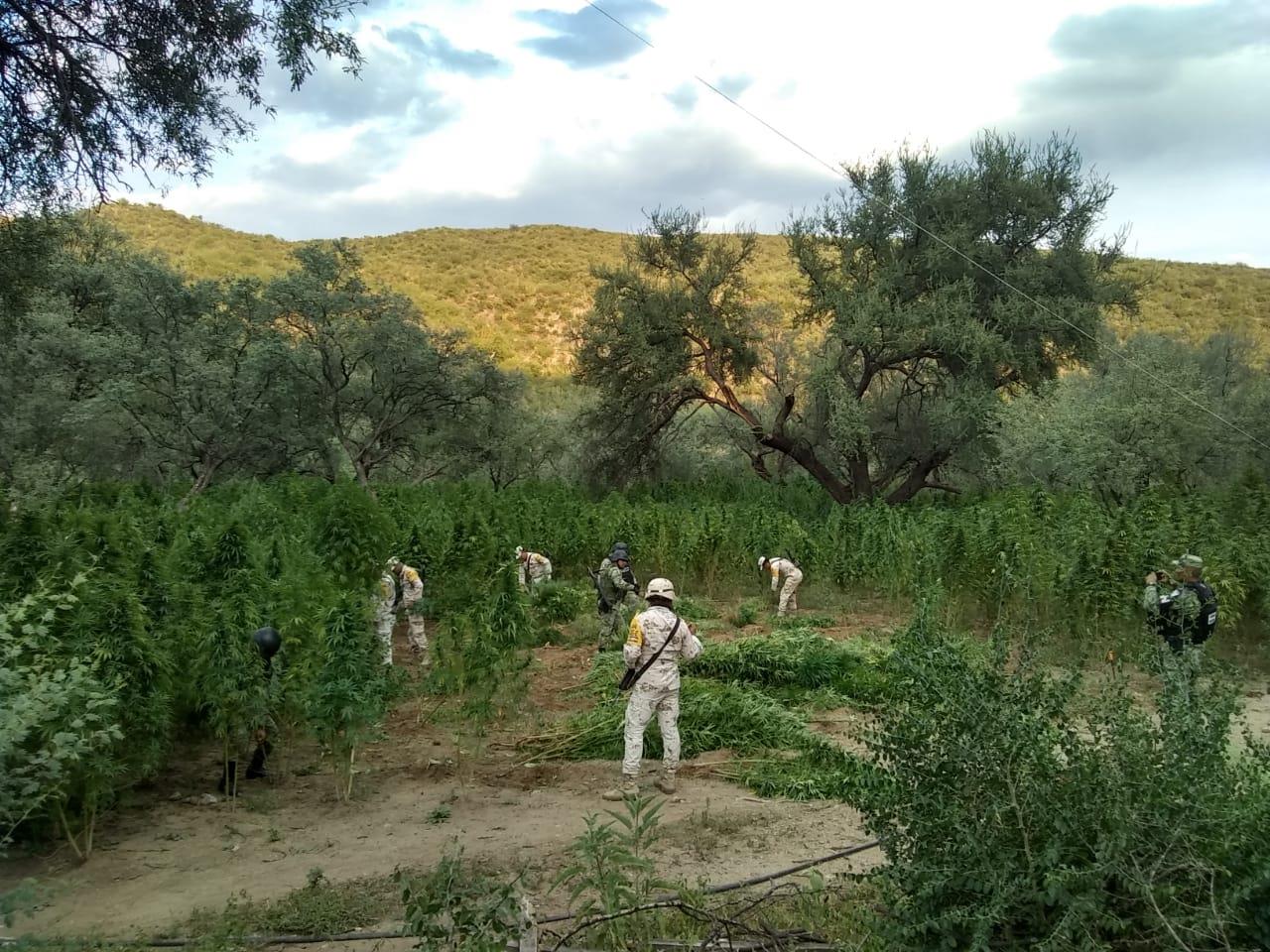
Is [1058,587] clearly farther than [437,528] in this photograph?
No

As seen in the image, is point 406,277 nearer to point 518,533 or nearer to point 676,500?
point 676,500

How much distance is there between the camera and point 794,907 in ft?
15.0

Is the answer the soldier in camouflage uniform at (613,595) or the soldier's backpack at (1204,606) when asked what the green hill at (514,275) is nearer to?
the soldier in camouflage uniform at (613,595)

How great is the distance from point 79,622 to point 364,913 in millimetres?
2660

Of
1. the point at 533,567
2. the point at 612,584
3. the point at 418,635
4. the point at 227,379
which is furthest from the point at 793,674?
the point at 227,379

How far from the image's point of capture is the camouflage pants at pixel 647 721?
7168mm

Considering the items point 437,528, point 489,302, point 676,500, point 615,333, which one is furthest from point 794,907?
point 489,302

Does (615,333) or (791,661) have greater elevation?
(615,333)

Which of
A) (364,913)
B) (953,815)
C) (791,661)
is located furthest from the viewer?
(791,661)

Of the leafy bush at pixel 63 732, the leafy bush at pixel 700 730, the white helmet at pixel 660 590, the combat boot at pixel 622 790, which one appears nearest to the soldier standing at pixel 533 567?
the leafy bush at pixel 700 730

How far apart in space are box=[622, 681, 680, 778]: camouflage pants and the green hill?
125 feet

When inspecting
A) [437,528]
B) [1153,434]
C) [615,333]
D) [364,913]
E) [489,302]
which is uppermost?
[489,302]

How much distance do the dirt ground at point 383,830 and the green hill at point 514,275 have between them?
38.1 m

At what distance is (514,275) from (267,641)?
202 feet
